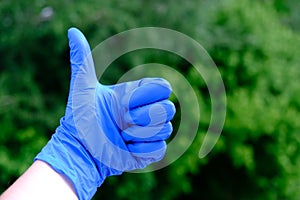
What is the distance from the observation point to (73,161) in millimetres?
1541

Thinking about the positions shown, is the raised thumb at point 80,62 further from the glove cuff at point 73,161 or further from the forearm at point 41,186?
the forearm at point 41,186

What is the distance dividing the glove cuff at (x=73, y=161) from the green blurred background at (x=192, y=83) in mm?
1439

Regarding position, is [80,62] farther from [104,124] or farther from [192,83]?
[192,83]

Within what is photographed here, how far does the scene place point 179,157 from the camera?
3521mm

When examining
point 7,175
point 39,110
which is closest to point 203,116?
point 39,110

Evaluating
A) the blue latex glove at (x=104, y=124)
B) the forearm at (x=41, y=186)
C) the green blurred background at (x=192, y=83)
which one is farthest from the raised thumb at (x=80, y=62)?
the green blurred background at (x=192, y=83)

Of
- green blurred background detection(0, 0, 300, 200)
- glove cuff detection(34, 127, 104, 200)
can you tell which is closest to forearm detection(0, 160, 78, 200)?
glove cuff detection(34, 127, 104, 200)

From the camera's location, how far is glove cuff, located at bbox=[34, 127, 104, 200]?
1.51m

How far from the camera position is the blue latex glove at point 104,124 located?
1572mm

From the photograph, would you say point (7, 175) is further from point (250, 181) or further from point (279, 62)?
point (279, 62)

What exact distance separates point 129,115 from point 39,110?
1.73 meters

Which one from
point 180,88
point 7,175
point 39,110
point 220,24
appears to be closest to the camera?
point 7,175

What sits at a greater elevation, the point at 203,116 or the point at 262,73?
the point at 262,73

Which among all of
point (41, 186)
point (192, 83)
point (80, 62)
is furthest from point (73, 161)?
point (192, 83)
